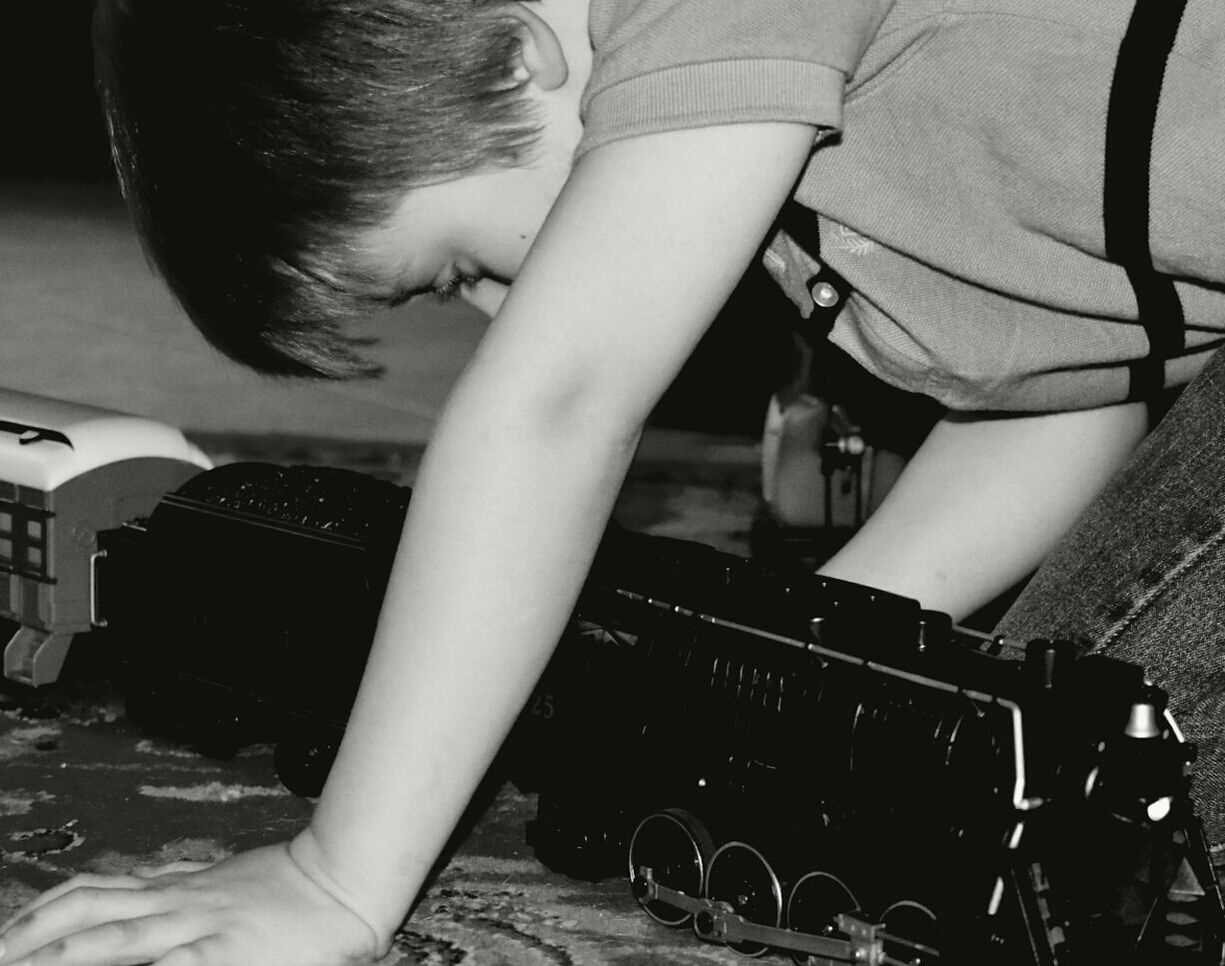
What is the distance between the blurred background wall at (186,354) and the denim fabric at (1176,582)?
694 mm

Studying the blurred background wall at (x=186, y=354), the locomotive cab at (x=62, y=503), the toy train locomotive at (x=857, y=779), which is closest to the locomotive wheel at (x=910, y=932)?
the toy train locomotive at (x=857, y=779)

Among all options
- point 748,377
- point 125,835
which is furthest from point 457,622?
point 748,377

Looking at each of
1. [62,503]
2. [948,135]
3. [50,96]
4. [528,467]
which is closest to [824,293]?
[948,135]

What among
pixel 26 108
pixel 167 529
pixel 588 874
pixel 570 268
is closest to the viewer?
pixel 570 268

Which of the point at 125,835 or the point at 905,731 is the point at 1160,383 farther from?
the point at 125,835

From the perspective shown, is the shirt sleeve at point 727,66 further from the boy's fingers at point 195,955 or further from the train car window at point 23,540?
the train car window at point 23,540

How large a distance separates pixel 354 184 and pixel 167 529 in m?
0.44

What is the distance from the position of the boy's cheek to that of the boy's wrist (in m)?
0.29

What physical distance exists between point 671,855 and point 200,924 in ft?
0.76

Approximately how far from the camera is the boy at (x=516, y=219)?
24.9 inches

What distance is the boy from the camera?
0.63m

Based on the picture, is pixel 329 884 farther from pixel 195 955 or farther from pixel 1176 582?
pixel 1176 582

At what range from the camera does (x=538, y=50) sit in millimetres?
698

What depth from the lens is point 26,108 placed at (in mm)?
4918
